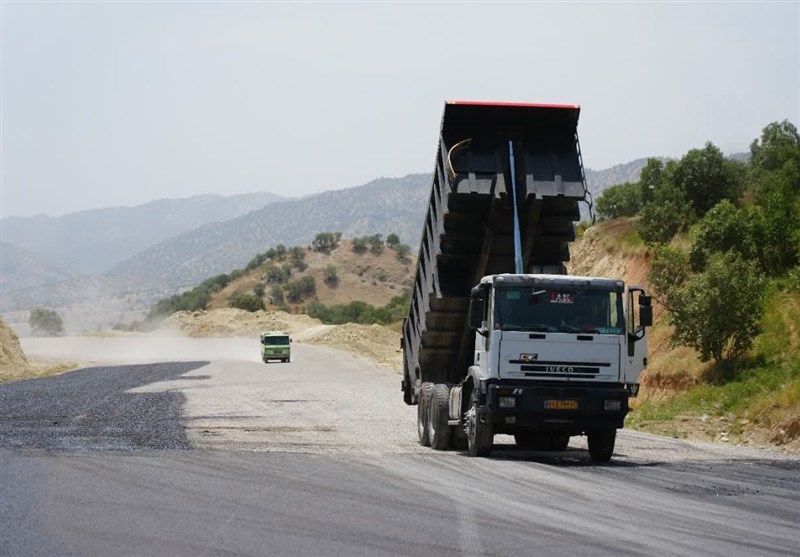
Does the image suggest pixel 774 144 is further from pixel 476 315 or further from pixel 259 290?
pixel 259 290

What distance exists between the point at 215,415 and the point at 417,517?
18176mm

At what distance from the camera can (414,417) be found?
3092 centimetres

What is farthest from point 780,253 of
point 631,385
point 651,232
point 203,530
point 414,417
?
point 203,530

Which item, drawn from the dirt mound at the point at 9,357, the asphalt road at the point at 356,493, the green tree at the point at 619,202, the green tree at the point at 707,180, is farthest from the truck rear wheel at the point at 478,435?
the green tree at the point at 619,202

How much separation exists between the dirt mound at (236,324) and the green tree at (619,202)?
2008 inches

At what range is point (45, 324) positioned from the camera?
17775cm

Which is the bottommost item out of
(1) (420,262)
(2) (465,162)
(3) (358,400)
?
(3) (358,400)

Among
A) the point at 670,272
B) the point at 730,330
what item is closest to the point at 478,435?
the point at 730,330

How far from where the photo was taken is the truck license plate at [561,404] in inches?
699

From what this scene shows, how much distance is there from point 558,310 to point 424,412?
473 cm

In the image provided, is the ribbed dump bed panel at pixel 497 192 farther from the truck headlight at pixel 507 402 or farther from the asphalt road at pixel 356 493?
the asphalt road at pixel 356 493

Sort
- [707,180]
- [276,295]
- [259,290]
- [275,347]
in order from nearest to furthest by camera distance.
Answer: [707,180], [275,347], [259,290], [276,295]

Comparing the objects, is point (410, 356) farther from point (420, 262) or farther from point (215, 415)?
point (215, 415)

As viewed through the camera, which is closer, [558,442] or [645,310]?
[645,310]
